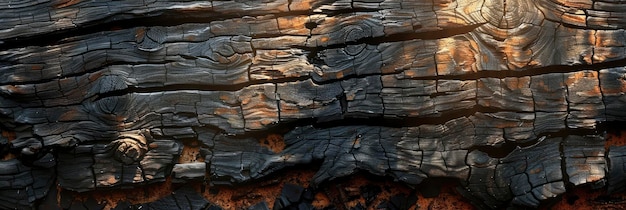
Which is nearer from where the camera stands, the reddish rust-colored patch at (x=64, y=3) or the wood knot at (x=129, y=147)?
the wood knot at (x=129, y=147)

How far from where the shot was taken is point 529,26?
2535mm

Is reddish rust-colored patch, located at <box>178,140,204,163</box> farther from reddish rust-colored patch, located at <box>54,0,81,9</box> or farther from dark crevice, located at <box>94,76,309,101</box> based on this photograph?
reddish rust-colored patch, located at <box>54,0,81,9</box>

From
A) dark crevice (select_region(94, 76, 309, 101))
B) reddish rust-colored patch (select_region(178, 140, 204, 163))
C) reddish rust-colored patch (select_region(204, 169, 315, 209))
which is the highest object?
dark crevice (select_region(94, 76, 309, 101))

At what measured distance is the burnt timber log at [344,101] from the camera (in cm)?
250

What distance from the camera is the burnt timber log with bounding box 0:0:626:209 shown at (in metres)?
2.50

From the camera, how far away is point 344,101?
2.52 metres

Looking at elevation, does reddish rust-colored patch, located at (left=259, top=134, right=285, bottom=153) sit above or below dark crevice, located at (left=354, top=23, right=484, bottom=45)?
below

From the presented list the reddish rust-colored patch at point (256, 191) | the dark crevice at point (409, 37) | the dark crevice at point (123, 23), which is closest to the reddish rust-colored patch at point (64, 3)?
the dark crevice at point (123, 23)

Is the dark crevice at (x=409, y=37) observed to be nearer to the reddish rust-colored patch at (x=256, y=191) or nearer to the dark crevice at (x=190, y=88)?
the dark crevice at (x=190, y=88)

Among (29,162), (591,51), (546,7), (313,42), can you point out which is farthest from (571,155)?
(29,162)

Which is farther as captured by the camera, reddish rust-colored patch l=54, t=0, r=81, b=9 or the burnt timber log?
reddish rust-colored patch l=54, t=0, r=81, b=9

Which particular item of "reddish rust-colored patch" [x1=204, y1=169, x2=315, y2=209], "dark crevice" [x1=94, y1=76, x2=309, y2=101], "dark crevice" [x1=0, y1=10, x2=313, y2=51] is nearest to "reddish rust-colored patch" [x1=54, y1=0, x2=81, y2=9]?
"dark crevice" [x1=0, y1=10, x2=313, y2=51]

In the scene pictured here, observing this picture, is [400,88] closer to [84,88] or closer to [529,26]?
[529,26]

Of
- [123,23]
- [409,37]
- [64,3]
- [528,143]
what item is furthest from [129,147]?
[528,143]
